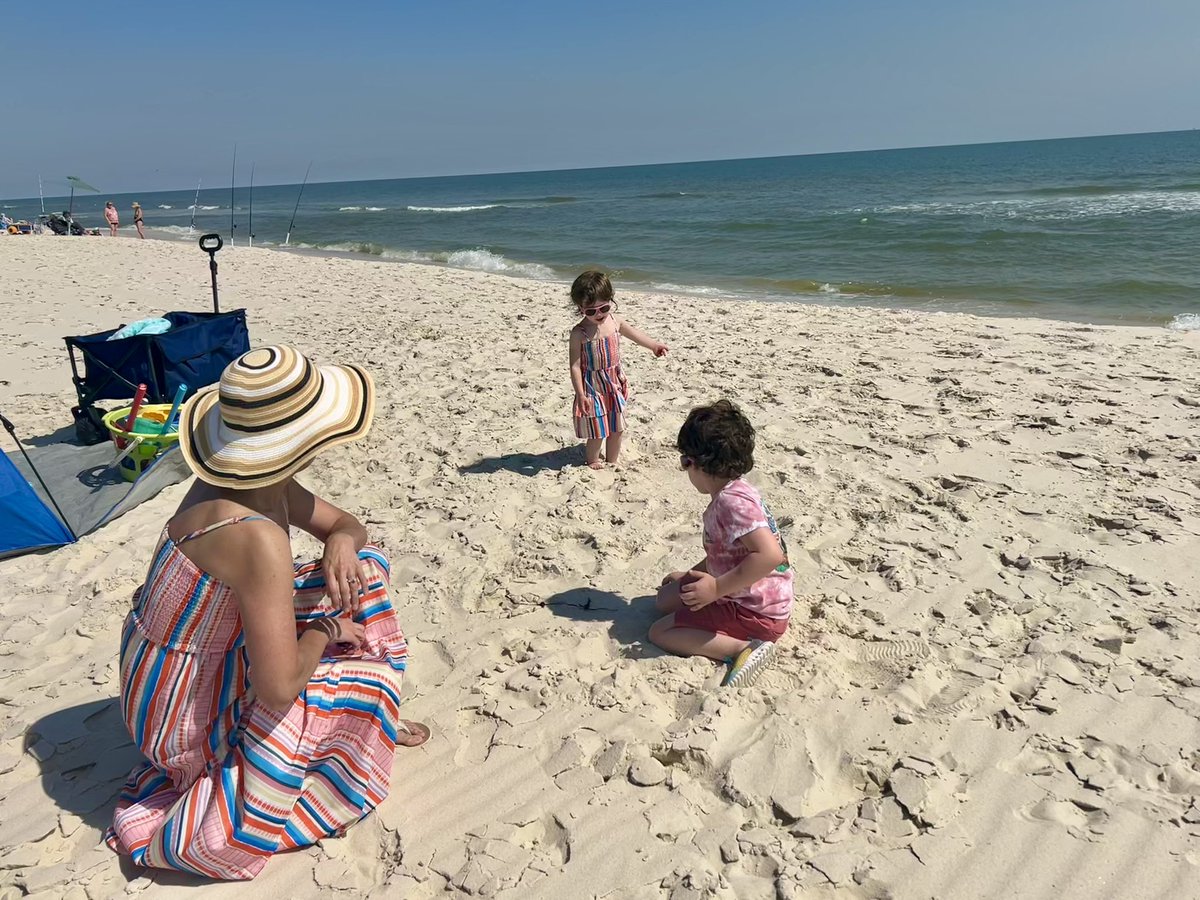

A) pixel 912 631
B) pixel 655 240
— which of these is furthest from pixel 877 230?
pixel 912 631

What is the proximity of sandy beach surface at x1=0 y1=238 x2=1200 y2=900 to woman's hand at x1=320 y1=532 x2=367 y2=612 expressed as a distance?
25.9 inches

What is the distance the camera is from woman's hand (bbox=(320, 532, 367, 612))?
2.15 meters

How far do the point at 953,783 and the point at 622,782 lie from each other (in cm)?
94

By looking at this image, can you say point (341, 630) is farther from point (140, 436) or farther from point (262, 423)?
point (140, 436)

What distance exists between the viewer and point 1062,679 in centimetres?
266

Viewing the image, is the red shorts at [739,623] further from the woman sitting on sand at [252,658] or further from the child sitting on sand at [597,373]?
the child sitting on sand at [597,373]

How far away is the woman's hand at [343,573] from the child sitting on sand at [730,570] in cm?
112

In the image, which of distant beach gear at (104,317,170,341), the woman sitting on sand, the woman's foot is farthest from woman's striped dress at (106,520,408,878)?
distant beach gear at (104,317,170,341)

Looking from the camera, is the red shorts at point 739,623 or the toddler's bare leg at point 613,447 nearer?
the red shorts at point 739,623

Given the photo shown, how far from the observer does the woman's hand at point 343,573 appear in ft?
7.04

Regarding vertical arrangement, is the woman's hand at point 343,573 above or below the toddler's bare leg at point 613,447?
above

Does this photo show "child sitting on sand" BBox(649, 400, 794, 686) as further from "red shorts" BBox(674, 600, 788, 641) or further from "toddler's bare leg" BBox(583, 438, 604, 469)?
"toddler's bare leg" BBox(583, 438, 604, 469)

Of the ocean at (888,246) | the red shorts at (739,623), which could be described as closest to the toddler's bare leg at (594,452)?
the red shorts at (739,623)

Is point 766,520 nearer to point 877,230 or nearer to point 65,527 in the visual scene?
point 65,527
